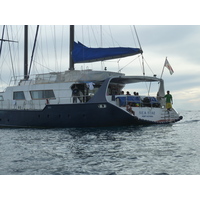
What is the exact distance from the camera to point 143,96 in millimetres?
20203

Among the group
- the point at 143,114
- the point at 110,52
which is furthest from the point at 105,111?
the point at 110,52

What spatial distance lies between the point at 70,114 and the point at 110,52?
16.0ft

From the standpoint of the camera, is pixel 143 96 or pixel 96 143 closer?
pixel 96 143

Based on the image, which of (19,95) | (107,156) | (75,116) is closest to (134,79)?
(75,116)

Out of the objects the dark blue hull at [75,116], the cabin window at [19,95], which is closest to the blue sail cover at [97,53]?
the dark blue hull at [75,116]

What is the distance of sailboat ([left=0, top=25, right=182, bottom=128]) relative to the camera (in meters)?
18.2

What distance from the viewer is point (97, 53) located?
66.2 feet

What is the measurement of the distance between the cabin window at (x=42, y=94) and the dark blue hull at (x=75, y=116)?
130 centimetres

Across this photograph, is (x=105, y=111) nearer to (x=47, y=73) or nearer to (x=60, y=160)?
(x=47, y=73)

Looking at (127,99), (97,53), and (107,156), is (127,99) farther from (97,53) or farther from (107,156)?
(107,156)

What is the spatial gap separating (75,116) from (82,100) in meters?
1.26

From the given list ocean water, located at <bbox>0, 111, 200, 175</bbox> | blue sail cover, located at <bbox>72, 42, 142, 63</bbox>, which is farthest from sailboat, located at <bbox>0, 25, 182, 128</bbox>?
ocean water, located at <bbox>0, 111, 200, 175</bbox>

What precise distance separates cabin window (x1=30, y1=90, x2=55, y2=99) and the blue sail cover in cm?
289

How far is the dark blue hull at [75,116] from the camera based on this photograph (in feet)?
58.7
